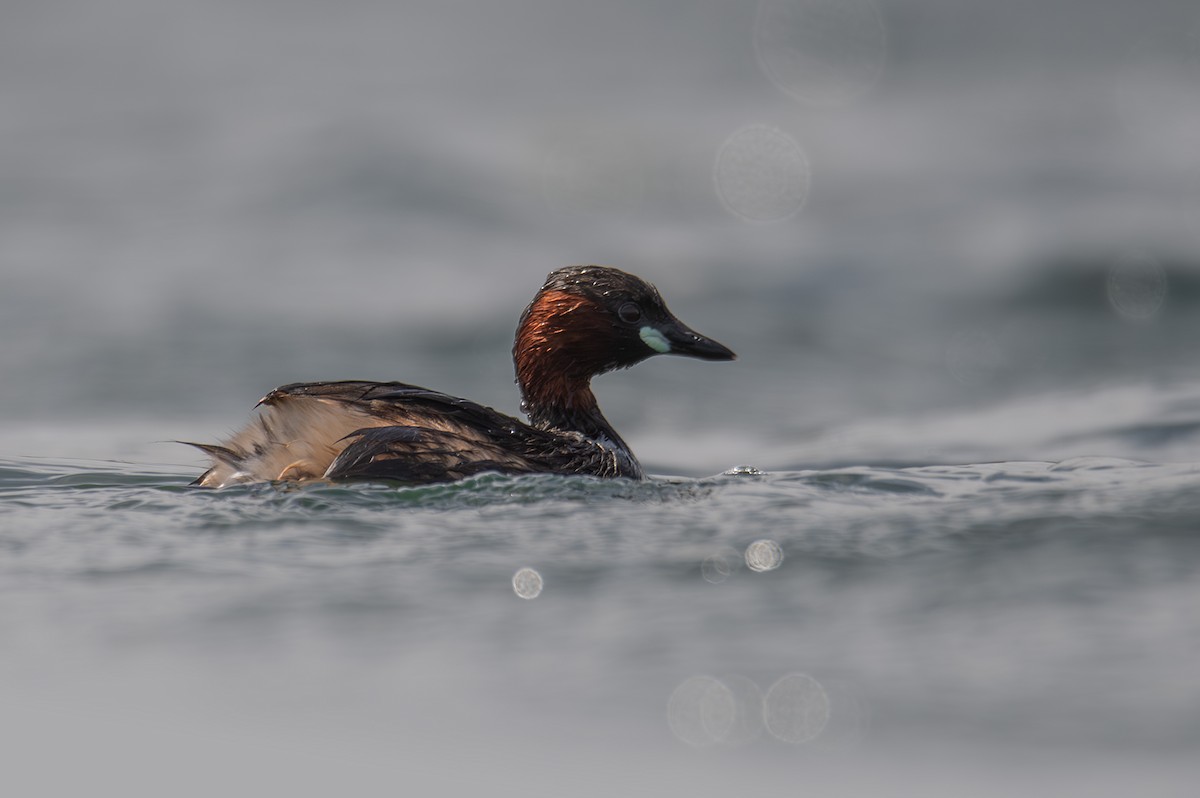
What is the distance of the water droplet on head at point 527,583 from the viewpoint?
5.42 m

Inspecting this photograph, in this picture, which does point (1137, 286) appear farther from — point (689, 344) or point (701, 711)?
point (701, 711)

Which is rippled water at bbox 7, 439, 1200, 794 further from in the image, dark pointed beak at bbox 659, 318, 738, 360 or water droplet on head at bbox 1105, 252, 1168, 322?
water droplet on head at bbox 1105, 252, 1168, 322

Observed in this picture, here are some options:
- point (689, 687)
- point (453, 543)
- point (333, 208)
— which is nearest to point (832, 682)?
point (689, 687)

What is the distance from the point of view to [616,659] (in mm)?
4836

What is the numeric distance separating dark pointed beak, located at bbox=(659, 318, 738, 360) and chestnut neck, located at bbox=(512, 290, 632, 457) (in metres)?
0.31

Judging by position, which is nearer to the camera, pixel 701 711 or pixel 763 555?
pixel 701 711

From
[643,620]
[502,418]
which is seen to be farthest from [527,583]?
[502,418]

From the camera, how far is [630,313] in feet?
26.3

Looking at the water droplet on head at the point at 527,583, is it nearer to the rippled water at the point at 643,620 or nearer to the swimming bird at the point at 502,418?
the rippled water at the point at 643,620

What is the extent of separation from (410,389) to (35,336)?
608 cm

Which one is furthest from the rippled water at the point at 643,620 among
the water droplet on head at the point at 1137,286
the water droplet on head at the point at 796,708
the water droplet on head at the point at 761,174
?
the water droplet on head at the point at 761,174

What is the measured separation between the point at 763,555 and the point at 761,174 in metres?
11.0

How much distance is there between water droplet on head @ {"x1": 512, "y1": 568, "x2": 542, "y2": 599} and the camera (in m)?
5.42

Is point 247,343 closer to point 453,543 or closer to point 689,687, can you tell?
point 453,543
